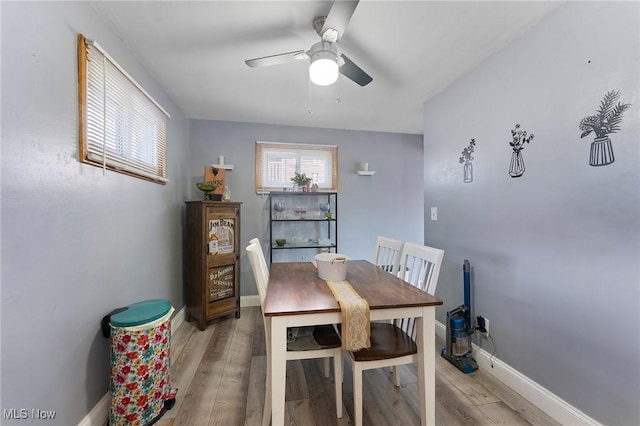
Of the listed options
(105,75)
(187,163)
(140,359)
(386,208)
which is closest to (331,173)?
(386,208)

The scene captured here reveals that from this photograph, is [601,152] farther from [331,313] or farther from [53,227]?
[53,227]

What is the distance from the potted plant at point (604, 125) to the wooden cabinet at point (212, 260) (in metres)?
2.94

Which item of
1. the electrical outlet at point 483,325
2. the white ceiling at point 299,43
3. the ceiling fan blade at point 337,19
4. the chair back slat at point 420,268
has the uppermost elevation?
the white ceiling at point 299,43

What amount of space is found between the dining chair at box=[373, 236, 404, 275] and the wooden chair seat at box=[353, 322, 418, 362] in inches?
21.6

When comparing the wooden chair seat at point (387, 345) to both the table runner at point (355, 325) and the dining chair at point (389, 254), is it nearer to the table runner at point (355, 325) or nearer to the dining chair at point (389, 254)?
the table runner at point (355, 325)

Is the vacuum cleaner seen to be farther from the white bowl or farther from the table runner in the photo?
the table runner

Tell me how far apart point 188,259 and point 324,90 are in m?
2.33

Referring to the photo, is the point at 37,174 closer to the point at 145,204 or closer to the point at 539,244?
the point at 145,204

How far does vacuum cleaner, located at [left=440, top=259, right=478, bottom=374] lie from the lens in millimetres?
2027

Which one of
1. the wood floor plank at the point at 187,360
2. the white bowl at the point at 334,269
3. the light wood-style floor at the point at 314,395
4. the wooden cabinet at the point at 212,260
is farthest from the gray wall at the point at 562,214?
the wooden cabinet at the point at 212,260

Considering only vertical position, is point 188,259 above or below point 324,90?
below

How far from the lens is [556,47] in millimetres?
1568

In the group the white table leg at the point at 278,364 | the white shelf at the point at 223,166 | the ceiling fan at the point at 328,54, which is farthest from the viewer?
the white shelf at the point at 223,166

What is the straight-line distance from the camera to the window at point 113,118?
4.57ft
